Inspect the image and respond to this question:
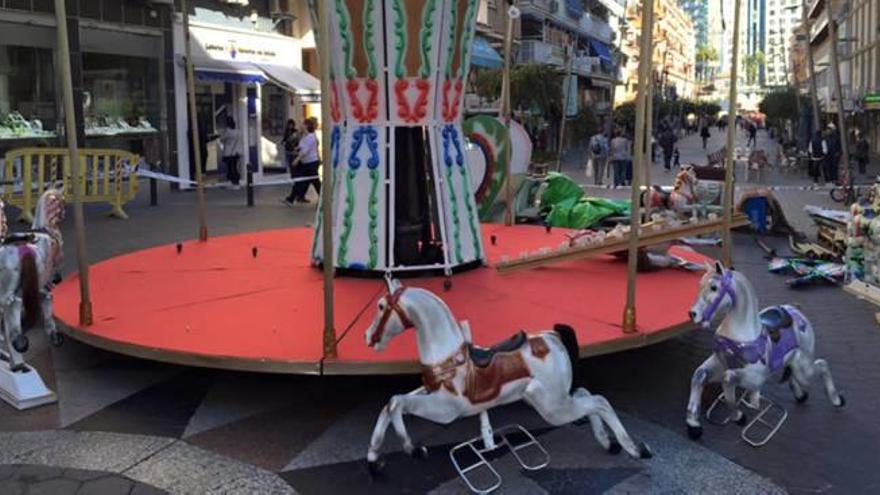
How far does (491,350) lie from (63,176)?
14496 mm

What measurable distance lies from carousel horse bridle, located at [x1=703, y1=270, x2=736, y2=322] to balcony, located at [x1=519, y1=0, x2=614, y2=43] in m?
51.6

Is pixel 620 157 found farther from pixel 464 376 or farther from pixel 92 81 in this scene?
pixel 464 376

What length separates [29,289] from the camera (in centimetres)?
629

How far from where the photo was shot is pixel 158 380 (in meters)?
6.63

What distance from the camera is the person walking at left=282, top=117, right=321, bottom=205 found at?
1916 cm

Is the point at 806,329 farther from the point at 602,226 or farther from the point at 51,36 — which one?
the point at 51,36

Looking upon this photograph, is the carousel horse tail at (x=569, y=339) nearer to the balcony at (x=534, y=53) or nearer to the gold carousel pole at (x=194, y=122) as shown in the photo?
the gold carousel pole at (x=194, y=122)

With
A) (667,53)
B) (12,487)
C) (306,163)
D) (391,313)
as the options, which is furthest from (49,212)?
(667,53)

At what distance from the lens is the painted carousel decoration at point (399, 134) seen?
7859 mm

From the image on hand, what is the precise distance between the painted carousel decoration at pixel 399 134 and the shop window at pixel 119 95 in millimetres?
14381

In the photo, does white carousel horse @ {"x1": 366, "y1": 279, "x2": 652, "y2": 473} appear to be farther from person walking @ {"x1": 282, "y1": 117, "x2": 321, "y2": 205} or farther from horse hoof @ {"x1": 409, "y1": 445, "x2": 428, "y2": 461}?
person walking @ {"x1": 282, "y1": 117, "x2": 321, "y2": 205}

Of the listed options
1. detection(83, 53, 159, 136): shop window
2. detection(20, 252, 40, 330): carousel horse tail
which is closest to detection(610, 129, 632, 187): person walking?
detection(83, 53, 159, 136): shop window

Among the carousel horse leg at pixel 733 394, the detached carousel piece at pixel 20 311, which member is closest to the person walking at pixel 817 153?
the carousel horse leg at pixel 733 394

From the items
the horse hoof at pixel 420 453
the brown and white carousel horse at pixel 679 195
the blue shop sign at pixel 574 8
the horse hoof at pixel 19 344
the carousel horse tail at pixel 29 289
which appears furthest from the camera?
the blue shop sign at pixel 574 8
